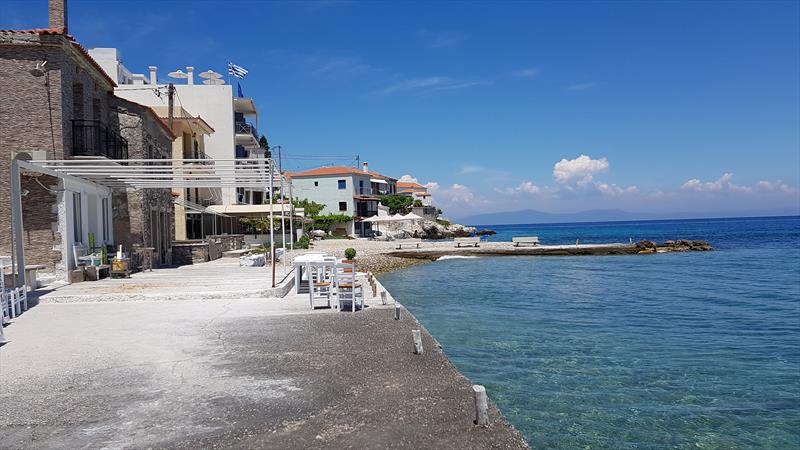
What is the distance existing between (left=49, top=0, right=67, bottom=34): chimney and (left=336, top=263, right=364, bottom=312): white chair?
43.2ft

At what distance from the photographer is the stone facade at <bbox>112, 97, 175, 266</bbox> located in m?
21.2

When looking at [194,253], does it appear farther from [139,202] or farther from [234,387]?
[234,387]

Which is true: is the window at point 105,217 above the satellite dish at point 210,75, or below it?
below

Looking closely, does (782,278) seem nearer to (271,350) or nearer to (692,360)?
(692,360)

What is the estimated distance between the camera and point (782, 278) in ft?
103

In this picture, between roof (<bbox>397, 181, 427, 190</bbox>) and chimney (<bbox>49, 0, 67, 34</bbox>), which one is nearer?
chimney (<bbox>49, 0, 67, 34</bbox>)

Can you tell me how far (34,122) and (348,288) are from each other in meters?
11.6

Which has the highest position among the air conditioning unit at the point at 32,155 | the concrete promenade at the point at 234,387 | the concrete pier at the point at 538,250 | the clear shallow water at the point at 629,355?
the air conditioning unit at the point at 32,155

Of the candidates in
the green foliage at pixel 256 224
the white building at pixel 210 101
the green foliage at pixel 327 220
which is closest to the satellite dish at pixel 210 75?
the white building at pixel 210 101

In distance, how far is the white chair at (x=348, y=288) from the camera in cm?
1141

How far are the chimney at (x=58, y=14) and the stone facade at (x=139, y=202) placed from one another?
3853 mm

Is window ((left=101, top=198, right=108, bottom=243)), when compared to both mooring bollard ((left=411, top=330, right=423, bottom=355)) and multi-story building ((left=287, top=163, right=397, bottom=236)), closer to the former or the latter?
mooring bollard ((left=411, top=330, right=423, bottom=355))

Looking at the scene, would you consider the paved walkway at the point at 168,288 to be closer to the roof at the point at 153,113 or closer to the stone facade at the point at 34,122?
the stone facade at the point at 34,122

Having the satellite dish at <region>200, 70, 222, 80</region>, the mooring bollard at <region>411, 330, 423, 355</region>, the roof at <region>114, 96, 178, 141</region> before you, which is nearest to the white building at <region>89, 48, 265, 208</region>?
the satellite dish at <region>200, 70, 222, 80</region>
